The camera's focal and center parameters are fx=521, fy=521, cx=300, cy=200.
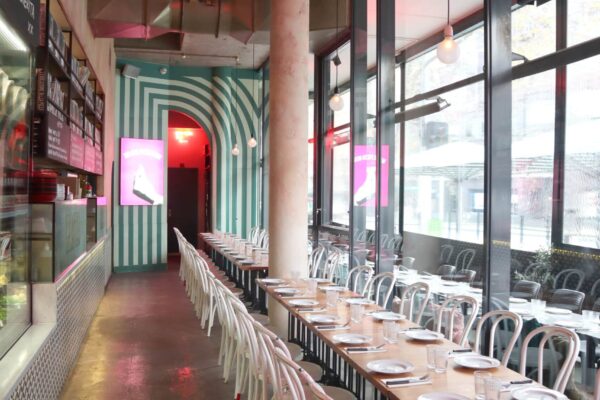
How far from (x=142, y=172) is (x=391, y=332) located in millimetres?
9109

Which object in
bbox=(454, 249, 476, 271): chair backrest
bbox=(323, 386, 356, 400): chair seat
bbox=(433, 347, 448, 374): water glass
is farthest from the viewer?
bbox=(454, 249, 476, 271): chair backrest

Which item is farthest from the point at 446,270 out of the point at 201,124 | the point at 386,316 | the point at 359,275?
the point at 201,124

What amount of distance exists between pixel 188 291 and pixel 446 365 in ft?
21.2

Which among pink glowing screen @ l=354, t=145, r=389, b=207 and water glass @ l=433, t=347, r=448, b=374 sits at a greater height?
pink glowing screen @ l=354, t=145, r=389, b=207

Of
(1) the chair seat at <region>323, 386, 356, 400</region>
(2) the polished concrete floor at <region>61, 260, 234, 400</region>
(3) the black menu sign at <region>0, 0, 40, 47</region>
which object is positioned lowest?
(2) the polished concrete floor at <region>61, 260, 234, 400</region>

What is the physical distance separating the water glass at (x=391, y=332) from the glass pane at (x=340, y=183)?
4416mm

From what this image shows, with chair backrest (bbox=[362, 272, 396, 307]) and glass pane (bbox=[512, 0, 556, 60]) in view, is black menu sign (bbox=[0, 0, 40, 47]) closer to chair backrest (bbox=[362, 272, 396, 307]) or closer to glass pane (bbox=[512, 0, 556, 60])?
chair backrest (bbox=[362, 272, 396, 307])

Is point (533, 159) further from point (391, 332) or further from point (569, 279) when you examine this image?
point (391, 332)

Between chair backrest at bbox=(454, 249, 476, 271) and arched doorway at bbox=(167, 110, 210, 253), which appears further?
arched doorway at bbox=(167, 110, 210, 253)

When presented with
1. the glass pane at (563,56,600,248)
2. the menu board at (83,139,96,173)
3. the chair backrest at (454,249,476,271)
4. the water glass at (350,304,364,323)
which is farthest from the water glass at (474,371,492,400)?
the menu board at (83,139,96,173)

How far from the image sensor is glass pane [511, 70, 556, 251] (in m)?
4.47

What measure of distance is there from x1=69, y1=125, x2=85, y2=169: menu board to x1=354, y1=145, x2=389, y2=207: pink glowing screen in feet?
10.8

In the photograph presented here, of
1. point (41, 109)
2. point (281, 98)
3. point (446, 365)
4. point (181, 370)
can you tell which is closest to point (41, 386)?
point (181, 370)

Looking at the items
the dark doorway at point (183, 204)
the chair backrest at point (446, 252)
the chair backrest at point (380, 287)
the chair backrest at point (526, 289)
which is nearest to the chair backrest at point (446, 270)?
the chair backrest at point (446, 252)
